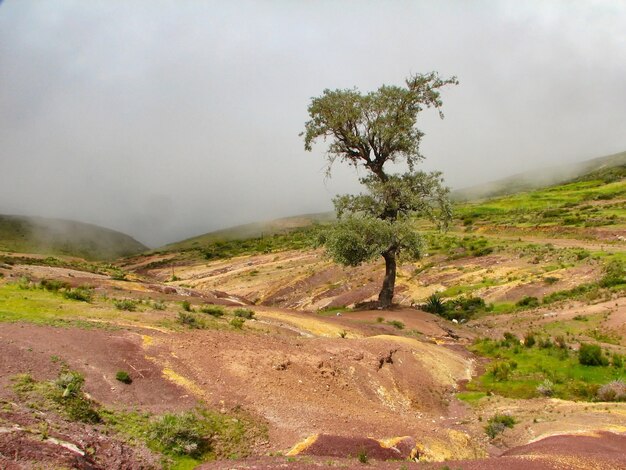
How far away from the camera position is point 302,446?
14.0 meters

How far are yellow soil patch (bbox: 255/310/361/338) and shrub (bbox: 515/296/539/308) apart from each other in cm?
1987

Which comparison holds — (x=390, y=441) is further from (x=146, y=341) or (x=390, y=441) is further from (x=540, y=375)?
(x=540, y=375)

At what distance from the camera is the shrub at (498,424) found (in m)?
18.2

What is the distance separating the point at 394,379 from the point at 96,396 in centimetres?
1362

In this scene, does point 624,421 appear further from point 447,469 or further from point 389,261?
point 389,261

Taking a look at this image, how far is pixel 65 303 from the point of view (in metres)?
25.2

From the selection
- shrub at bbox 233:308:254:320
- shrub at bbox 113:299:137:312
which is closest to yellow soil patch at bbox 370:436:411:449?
shrub at bbox 233:308:254:320

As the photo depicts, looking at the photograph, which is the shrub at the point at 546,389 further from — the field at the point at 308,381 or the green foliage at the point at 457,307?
the green foliage at the point at 457,307

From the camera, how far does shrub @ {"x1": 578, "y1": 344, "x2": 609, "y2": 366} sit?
2603 centimetres

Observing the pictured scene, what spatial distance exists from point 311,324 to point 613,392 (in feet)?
54.6

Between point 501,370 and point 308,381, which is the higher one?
point 308,381

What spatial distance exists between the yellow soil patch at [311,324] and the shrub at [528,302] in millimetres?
19874

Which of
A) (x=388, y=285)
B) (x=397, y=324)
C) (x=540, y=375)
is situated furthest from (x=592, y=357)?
(x=388, y=285)

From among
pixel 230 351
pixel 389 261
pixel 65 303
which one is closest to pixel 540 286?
pixel 389 261
